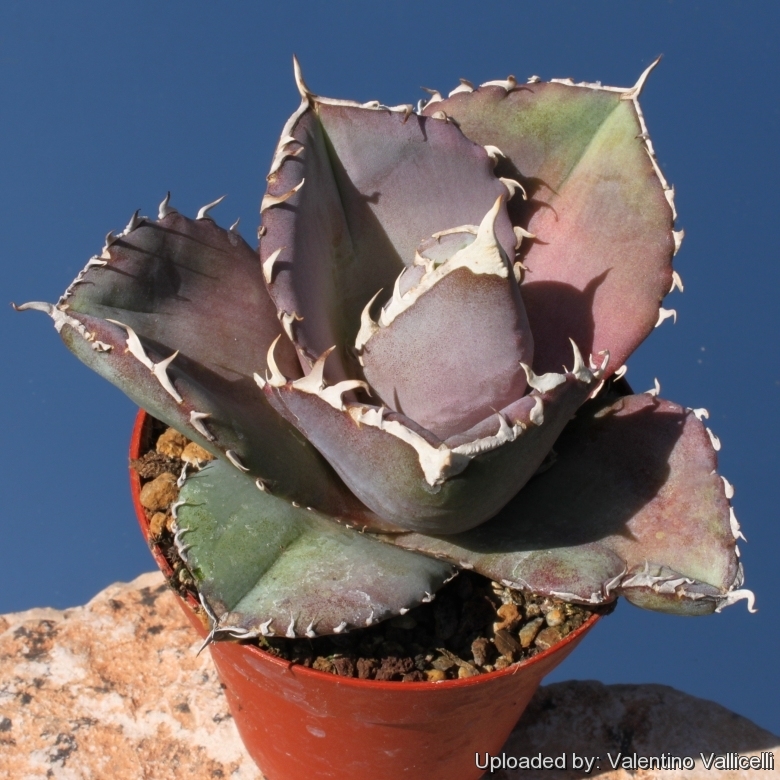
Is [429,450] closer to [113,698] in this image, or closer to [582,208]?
[582,208]

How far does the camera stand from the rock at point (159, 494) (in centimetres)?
95

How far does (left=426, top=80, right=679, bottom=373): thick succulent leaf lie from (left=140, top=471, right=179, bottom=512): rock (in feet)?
1.29

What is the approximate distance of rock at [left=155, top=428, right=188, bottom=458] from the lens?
101 centimetres

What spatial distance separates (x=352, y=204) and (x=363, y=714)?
18.7 inches

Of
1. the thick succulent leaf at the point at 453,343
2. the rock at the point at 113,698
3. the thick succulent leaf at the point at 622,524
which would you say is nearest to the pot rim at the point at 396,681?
the thick succulent leaf at the point at 622,524

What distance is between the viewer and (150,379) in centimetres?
70

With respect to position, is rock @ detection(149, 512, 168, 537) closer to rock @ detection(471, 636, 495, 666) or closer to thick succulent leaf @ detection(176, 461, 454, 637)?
thick succulent leaf @ detection(176, 461, 454, 637)

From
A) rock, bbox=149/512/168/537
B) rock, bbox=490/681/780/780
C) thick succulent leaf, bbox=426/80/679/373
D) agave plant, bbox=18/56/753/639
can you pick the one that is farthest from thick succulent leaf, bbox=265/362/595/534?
rock, bbox=490/681/780/780

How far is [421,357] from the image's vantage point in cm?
71

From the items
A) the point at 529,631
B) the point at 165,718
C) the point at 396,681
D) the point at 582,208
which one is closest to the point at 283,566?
the point at 396,681

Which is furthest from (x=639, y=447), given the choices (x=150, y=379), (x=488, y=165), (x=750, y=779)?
(x=750, y=779)

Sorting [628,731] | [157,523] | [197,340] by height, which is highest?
[197,340]

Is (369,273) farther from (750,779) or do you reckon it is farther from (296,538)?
(750,779)

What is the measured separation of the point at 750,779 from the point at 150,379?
1072 millimetres
